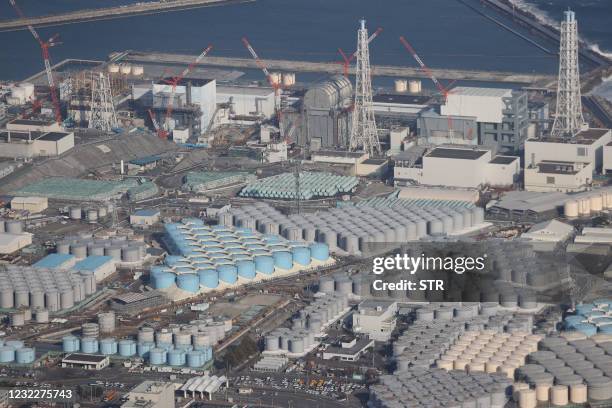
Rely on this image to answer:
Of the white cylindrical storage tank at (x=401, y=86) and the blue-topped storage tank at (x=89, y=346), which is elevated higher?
the white cylindrical storage tank at (x=401, y=86)

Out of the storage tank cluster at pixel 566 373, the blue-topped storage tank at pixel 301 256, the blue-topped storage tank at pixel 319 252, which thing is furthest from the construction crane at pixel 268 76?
the storage tank cluster at pixel 566 373

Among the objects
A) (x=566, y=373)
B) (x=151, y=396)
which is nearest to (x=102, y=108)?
(x=151, y=396)

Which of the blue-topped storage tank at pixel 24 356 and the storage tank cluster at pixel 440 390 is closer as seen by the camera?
the storage tank cluster at pixel 440 390

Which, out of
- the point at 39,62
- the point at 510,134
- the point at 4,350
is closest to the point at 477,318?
the point at 4,350

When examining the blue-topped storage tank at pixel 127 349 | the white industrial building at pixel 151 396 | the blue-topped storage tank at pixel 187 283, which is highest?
the blue-topped storage tank at pixel 187 283

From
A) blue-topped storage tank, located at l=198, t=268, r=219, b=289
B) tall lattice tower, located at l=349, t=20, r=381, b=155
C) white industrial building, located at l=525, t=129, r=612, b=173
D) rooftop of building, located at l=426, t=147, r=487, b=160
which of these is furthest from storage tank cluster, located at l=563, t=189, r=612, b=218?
blue-topped storage tank, located at l=198, t=268, r=219, b=289

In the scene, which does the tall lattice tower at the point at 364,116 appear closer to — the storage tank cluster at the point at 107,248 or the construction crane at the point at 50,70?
the construction crane at the point at 50,70

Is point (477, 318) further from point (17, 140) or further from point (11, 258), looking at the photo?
point (17, 140)
